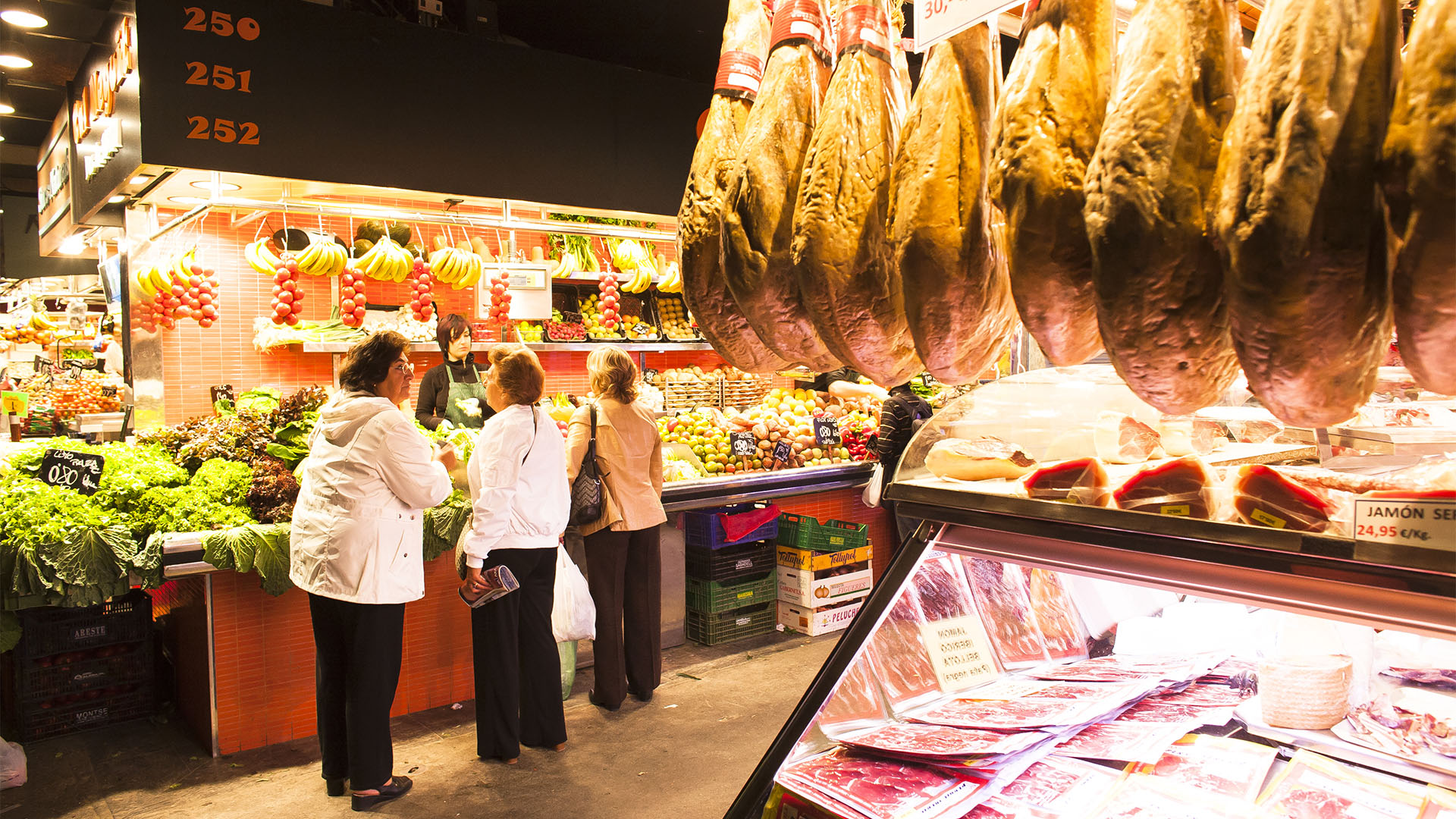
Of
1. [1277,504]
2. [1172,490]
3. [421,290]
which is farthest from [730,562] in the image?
[1277,504]

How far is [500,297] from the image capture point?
287 inches

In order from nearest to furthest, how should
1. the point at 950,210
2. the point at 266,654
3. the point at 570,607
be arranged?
the point at 950,210 < the point at 266,654 < the point at 570,607

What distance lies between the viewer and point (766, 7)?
1.09 metres

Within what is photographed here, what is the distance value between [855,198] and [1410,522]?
0.73 meters

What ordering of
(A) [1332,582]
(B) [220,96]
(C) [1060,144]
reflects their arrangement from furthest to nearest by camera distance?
(B) [220,96] → (A) [1332,582] → (C) [1060,144]

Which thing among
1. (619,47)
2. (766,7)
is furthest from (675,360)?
(766,7)

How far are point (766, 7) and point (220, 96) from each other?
4.58 m

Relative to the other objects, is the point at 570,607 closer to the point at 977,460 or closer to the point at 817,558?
the point at 817,558

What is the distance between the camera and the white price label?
0.79 metres

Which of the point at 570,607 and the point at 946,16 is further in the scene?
the point at 570,607

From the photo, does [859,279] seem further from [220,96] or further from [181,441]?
[181,441]

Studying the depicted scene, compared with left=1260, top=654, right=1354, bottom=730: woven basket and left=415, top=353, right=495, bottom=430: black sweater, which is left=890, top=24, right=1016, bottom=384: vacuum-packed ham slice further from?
left=415, top=353, right=495, bottom=430: black sweater

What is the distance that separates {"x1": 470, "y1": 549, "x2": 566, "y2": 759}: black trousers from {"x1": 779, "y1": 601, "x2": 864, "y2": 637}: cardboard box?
2.24 meters

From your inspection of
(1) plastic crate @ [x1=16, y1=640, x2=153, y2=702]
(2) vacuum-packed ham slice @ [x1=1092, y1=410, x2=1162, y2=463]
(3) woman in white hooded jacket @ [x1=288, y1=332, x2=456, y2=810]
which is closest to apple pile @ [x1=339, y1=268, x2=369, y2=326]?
(1) plastic crate @ [x1=16, y1=640, x2=153, y2=702]
